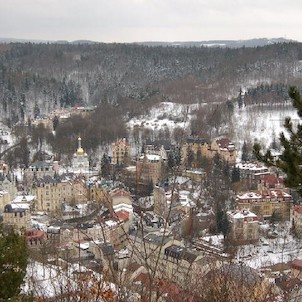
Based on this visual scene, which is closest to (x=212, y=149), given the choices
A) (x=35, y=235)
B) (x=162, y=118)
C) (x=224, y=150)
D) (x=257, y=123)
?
(x=224, y=150)

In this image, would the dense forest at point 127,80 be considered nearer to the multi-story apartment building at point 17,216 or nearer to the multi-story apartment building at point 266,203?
the multi-story apartment building at point 266,203

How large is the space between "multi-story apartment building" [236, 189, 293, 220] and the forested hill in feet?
47.0

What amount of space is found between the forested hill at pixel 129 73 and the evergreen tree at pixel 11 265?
25440 millimetres

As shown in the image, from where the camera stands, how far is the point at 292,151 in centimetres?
281

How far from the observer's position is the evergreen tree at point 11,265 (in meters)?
2.92

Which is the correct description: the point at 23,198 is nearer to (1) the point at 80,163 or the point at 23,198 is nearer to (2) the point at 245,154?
(1) the point at 80,163

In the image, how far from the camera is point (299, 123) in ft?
9.35

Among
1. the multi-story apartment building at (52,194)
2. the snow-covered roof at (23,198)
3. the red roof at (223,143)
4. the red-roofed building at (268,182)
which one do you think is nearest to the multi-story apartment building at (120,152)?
the red roof at (223,143)

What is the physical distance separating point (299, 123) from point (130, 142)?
72.7 feet

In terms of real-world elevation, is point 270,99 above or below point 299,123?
below

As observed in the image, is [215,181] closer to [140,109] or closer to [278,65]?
[140,109]

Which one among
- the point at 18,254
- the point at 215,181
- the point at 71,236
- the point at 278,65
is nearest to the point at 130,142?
the point at 215,181

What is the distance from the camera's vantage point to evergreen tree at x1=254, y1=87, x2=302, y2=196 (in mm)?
2789

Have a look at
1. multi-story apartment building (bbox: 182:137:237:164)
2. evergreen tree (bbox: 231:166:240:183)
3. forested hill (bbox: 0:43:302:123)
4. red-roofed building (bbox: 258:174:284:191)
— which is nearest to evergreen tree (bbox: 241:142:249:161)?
multi-story apartment building (bbox: 182:137:237:164)
